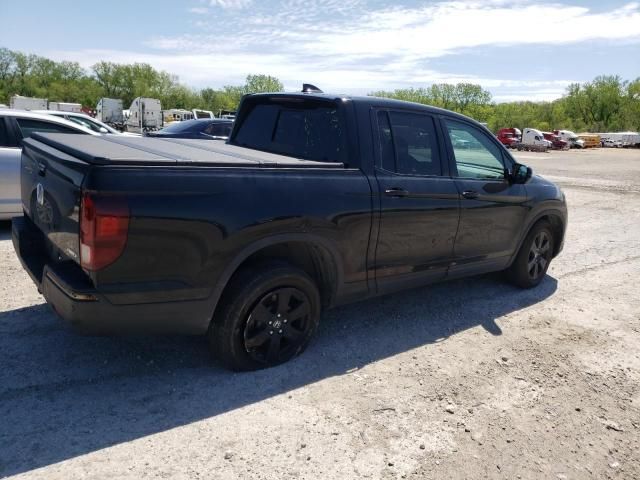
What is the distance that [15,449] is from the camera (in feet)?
8.31

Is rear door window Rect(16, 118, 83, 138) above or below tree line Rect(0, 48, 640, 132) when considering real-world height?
below

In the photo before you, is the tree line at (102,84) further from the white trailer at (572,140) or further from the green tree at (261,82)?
the white trailer at (572,140)

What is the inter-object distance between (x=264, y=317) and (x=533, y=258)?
3.43m

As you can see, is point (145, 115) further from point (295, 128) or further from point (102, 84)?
point (102, 84)

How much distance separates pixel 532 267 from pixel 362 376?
292 cm

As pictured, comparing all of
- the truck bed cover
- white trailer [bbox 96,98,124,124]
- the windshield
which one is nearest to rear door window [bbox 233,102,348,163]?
the truck bed cover

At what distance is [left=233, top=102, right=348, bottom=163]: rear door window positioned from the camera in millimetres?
3805

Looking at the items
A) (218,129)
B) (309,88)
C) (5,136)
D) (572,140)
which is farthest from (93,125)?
(572,140)

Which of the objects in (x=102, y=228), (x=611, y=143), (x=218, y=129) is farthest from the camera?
(x=611, y=143)

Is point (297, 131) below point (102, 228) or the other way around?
the other way around

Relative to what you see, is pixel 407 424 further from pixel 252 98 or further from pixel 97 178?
pixel 252 98

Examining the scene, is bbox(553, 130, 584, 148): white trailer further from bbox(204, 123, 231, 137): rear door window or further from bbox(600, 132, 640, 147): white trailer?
bbox(204, 123, 231, 137): rear door window

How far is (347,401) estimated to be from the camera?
317 centimetres

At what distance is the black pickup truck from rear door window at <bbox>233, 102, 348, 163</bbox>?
1 cm
